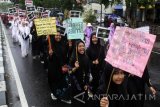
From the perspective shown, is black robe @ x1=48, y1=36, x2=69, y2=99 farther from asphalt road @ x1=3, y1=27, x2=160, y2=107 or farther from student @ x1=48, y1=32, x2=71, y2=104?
asphalt road @ x1=3, y1=27, x2=160, y2=107

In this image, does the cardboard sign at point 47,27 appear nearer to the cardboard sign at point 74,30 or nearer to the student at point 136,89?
the cardboard sign at point 74,30

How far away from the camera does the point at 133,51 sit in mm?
5559

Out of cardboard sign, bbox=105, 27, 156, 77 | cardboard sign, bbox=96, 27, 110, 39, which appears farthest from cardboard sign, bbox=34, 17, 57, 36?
cardboard sign, bbox=105, 27, 156, 77

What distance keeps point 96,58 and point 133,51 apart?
4.14 m

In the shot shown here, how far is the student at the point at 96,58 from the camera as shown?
9.52 m

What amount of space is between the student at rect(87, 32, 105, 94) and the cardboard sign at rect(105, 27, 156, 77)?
389 centimetres

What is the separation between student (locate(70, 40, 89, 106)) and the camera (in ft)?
27.6

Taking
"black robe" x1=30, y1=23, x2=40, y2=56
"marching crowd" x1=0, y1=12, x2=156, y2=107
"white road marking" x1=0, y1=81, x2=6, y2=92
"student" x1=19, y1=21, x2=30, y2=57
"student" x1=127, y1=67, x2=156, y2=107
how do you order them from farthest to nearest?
"student" x1=19, y1=21, x2=30, y2=57 → "black robe" x1=30, y1=23, x2=40, y2=56 → "white road marking" x1=0, y1=81, x2=6, y2=92 → "marching crowd" x1=0, y1=12, x2=156, y2=107 → "student" x1=127, y1=67, x2=156, y2=107

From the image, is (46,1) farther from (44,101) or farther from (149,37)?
(149,37)

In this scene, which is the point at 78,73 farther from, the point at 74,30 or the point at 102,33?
the point at 102,33

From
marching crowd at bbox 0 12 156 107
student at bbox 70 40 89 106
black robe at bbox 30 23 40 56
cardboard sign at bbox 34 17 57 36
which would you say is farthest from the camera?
black robe at bbox 30 23 40 56

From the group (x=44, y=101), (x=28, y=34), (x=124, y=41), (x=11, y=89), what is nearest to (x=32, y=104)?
(x=44, y=101)

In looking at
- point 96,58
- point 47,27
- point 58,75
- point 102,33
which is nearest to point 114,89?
point 58,75

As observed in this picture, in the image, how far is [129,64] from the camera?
18.1ft
